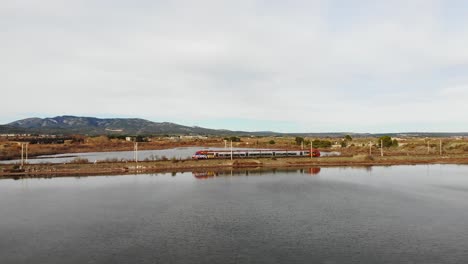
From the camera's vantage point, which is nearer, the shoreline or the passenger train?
the shoreline

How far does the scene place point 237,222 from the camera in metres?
25.4

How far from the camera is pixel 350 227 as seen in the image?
23734mm

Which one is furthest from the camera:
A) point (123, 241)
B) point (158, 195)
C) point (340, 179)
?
point (340, 179)

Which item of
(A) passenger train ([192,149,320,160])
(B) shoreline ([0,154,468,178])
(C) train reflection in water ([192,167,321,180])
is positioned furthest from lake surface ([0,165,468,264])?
(A) passenger train ([192,149,320,160])

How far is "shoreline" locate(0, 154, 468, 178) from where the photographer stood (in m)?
56.6

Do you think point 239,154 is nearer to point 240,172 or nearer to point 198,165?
point 198,165

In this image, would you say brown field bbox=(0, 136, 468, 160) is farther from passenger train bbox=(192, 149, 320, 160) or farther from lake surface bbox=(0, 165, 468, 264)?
lake surface bbox=(0, 165, 468, 264)

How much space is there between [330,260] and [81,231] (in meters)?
16.3

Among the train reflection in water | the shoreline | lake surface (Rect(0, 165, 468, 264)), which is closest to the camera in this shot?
lake surface (Rect(0, 165, 468, 264))

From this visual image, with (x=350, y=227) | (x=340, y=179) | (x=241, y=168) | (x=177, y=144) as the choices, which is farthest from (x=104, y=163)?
(x=177, y=144)

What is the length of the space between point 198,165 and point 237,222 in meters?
38.4

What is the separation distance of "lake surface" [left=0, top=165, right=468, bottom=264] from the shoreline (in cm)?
1184

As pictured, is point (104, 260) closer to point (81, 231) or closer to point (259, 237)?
point (81, 231)

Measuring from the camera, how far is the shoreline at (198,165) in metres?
56.6
